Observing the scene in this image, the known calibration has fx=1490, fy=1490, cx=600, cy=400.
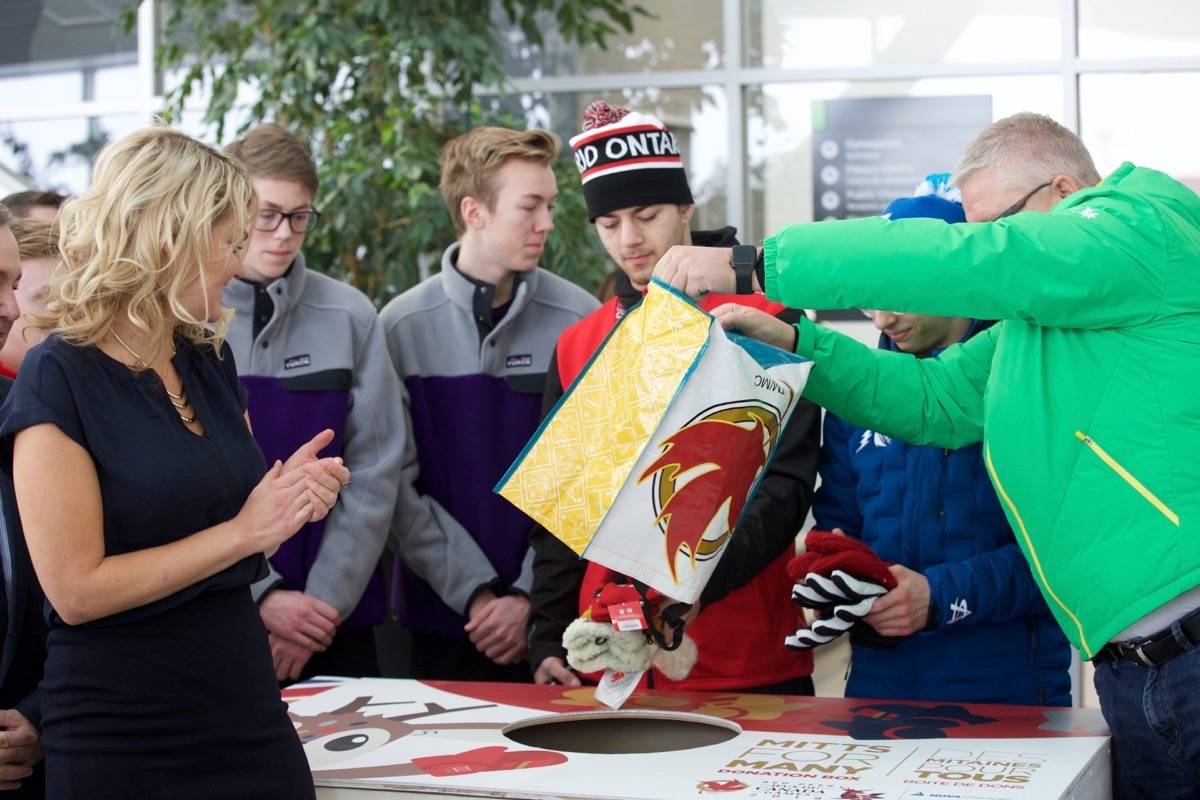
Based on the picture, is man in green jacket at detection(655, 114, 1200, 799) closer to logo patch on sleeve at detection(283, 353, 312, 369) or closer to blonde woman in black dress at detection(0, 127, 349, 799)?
blonde woman in black dress at detection(0, 127, 349, 799)

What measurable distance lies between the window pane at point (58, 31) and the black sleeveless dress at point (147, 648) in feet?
17.7

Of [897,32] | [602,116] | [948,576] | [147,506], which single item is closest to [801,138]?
[897,32]

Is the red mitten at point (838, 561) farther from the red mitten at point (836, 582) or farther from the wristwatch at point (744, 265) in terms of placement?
the wristwatch at point (744, 265)

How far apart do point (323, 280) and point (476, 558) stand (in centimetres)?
76

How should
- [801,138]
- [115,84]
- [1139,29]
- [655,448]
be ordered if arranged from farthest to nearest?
[115,84]
[801,138]
[1139,29]
[655,448]

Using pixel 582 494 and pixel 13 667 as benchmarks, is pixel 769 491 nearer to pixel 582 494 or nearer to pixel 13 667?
pixel 582 494

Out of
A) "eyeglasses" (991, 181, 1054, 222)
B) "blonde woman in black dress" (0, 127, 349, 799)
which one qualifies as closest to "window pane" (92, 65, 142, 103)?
"blonde woman in black dress" (0, 127, 349, 799)

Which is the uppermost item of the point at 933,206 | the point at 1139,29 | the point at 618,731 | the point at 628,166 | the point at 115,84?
the point at 115,84

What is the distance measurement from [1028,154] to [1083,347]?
37 cm

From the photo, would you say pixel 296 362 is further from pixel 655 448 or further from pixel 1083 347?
pixel 1083 347

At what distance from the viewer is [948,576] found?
2.58 meters

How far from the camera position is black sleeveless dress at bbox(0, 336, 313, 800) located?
199 cm

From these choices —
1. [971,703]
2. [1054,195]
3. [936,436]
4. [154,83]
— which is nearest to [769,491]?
[936,436]

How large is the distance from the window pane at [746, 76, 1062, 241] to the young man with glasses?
115 inches
